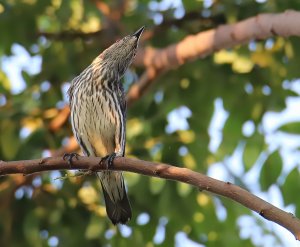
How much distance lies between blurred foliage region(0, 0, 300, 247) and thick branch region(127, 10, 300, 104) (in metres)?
0.26

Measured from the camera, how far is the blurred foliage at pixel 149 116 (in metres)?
5.01

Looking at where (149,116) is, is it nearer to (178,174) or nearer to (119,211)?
(119,211)

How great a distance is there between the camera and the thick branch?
12.5 feet

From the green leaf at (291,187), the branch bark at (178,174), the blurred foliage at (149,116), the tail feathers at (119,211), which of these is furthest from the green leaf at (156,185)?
the branch bark at (178,174)

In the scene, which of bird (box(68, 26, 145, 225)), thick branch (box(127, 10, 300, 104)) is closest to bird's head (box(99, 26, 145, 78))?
bird (box(68, 26, 145, 225))

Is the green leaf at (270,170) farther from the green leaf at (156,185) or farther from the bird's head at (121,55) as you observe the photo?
the bird's head at (121,55)

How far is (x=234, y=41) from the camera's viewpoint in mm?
4391

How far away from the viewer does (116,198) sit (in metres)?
4.38

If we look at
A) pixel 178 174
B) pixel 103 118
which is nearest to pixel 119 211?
pixel 103 118

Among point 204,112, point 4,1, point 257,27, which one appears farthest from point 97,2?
point 257,27

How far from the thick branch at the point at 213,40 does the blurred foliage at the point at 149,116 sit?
26cm

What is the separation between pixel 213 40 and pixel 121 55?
27.2 inches

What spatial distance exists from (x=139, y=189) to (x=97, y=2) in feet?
5.04

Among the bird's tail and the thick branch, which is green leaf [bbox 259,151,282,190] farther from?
the bird's tail
